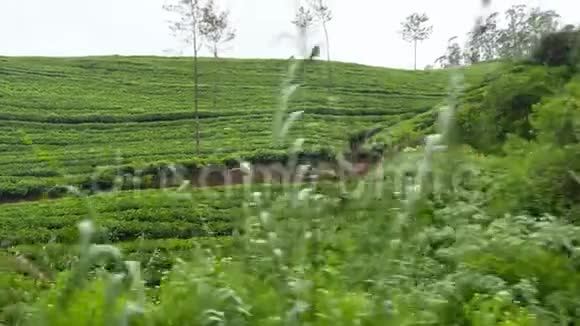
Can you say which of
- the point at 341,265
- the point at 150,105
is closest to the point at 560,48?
the point at 341,265

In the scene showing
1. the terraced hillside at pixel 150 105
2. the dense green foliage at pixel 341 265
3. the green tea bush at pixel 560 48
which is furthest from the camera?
the terraced hillside at pixel 150 105

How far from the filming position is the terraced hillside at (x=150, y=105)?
22.8 meters

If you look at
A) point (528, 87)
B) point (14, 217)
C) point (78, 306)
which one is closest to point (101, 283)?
point (78, 306)

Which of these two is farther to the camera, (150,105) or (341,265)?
(150,105)

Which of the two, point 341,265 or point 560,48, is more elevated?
point 560,48

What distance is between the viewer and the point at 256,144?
23344 millimetres

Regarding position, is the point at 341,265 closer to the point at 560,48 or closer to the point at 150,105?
the point at 560,48

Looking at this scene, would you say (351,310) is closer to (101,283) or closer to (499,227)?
(101,283)

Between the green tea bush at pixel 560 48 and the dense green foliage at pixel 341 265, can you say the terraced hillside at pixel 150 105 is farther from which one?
the dense green foliage at pixel 341 265

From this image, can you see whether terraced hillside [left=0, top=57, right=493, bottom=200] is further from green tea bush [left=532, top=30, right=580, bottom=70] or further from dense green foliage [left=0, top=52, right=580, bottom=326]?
dense green foliage [left=0, top=52, right=580, bottom=326]

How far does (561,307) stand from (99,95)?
31364 millimetres

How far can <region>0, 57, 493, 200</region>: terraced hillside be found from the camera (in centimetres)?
2278

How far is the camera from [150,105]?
30703 millimetres

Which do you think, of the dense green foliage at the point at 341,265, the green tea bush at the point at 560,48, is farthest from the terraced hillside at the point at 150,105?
the dense green foliage at the point at 341,265
